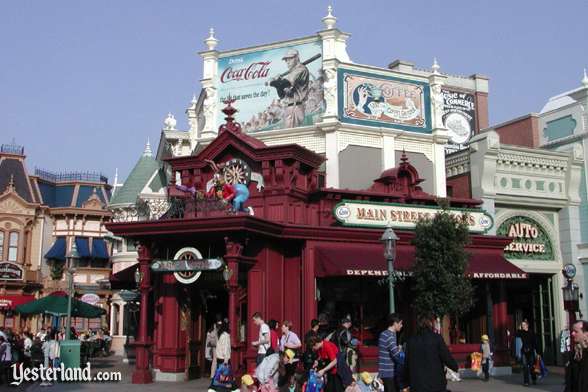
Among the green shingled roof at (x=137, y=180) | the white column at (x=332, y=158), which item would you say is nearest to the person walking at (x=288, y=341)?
the white column at (x=332, y=158)

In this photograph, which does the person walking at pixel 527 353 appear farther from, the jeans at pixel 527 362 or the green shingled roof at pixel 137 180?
the green shingled roof at pixel 137 180

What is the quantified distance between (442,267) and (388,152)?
7.25m

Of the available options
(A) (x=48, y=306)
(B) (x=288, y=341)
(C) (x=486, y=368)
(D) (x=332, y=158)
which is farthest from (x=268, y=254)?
(A) (x=48, y=306)

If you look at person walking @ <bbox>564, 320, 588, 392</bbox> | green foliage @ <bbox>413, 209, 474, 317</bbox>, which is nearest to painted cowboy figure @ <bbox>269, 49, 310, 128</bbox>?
green foliage @ <bbox>413, 209, 474, 317</bbox>

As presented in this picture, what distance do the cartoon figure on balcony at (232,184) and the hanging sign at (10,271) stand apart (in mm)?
29909

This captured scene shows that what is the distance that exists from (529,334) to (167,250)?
11.0 meters

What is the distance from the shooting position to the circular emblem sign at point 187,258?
19.8m

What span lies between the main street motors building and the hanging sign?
2338 cm

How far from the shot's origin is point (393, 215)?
905 inches

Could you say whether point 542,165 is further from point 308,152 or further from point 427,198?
point 308,152

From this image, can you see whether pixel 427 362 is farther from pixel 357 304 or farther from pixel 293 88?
pixel 293 88

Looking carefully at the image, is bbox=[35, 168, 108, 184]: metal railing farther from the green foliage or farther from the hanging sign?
the green foliage

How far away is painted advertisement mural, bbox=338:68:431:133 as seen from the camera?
25781 mm

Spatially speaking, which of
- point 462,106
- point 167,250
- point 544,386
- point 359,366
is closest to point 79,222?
point 462,106
